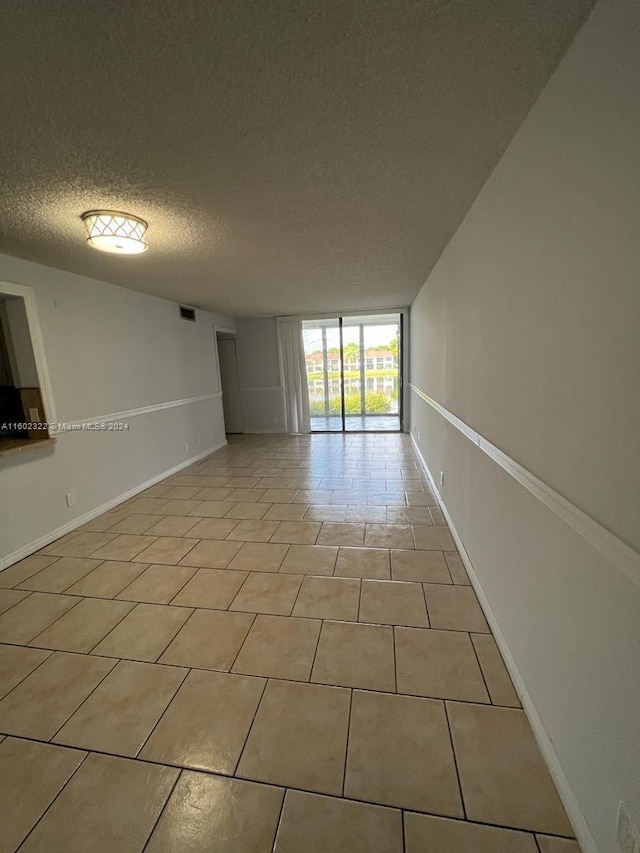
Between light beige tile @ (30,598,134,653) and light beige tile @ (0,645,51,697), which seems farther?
light beige tile @ (30,598,134,653)

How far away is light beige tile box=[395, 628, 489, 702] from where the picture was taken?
53.4 inches

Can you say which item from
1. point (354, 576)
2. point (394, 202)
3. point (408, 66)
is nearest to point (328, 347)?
point (394, 202)

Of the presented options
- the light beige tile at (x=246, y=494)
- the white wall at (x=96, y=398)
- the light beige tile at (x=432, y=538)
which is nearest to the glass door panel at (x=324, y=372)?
the white wall at (x=96, y=398)

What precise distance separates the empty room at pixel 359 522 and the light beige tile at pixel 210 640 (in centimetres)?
1

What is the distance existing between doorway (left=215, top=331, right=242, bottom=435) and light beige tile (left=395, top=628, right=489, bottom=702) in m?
5.68

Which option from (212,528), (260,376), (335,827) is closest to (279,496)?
(212,528)

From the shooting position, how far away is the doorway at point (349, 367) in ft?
21.8

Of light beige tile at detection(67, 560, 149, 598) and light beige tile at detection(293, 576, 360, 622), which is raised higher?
light beige tile at detection(293, 576, 360, 622)

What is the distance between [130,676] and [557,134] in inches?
103

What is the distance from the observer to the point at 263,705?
52.6 inches

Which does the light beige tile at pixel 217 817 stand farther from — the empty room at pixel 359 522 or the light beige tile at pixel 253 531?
the light beige tile at pixel 253 531

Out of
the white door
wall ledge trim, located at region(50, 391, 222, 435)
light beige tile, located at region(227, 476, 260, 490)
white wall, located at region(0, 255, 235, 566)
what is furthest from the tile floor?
the white door

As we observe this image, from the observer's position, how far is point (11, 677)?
1.51 meters

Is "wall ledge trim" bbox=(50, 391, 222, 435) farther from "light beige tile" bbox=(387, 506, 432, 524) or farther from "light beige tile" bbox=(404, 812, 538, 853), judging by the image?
"light beige tile" bbox=(404, 812, 538, 853)
